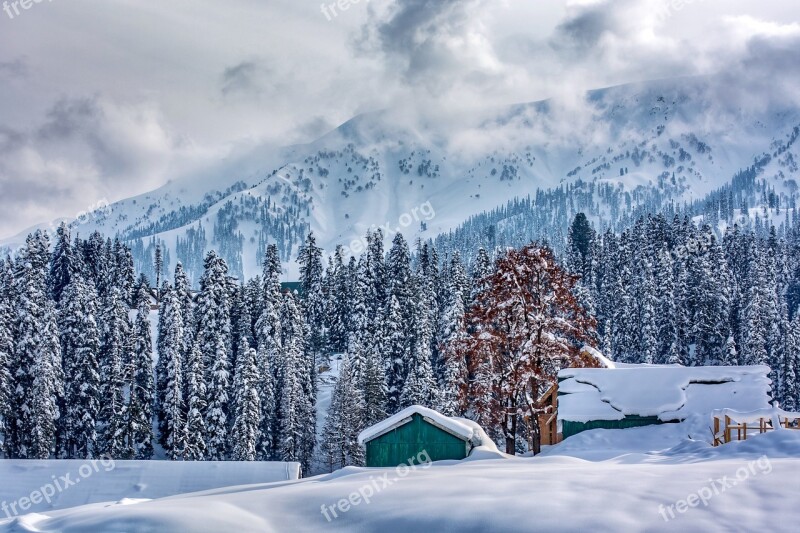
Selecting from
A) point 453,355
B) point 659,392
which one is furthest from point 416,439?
point 659,392

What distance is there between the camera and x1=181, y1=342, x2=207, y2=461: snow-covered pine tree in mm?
56875

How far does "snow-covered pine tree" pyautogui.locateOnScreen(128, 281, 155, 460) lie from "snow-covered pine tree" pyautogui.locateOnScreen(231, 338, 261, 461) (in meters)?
7.45

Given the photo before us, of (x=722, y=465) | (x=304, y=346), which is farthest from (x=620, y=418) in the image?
(x=304, y=346)

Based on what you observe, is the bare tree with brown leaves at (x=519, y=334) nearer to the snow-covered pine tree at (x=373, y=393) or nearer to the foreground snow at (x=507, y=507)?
the foreground snow at (x=507, y=507)

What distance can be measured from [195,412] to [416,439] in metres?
34.4

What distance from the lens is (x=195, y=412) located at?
5738 centimetres

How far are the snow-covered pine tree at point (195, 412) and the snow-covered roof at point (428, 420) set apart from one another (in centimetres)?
3257

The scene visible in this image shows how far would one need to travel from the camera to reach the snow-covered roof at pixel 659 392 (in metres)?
27.7

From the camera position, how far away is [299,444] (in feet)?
210

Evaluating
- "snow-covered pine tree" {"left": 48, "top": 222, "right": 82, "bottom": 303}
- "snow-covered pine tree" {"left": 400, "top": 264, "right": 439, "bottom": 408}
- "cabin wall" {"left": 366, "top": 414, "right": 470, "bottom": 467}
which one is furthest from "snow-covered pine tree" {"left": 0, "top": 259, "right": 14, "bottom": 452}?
"cabin wall" {"left": 366, "top": 414, "right": 470, "bottom": 467}

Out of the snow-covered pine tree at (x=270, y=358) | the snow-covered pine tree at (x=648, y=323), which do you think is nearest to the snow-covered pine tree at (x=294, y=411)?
the snow-covered pine tree at (x=270, y=358)

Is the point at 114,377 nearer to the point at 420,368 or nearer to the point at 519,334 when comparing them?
the point at 420,368

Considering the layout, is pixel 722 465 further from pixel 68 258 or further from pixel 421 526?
pixel 68 258

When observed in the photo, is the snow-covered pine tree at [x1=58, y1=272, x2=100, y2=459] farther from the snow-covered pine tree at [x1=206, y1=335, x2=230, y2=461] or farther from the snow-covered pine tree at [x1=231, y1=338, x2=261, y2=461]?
the snow-covered pine tree at [x1=231, y1=338, x2=261, y2=461]
